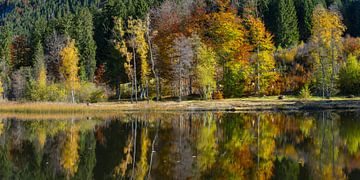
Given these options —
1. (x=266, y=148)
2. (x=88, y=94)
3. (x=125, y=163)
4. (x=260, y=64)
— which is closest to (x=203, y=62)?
(x=260, y=64)

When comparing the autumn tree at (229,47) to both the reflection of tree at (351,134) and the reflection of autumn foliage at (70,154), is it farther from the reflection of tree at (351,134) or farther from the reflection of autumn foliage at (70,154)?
the reflection of autumn foliage at (70,154)

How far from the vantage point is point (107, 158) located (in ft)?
72.5

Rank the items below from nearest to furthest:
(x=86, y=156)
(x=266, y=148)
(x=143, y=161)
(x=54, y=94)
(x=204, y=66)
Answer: (x=143, y=161) < (x=86, y=156) < (x=266, y=148) < (x=204, y=66) < (x=54, y=94)

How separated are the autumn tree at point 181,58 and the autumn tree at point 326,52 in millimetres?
17001

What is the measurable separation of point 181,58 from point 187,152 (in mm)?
41525

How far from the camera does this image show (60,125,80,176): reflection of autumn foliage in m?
20.1

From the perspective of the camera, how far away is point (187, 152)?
23359mm

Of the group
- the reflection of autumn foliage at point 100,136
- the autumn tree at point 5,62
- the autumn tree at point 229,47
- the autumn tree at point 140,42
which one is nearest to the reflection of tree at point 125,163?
the reflection of autumn foliage at point 100,136

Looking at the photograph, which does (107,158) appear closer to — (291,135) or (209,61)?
(291,135)

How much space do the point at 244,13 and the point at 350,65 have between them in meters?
31.9

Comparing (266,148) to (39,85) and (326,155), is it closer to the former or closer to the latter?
(326,155)

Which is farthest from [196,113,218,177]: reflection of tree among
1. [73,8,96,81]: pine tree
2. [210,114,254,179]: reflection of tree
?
[73,8,96,81]: pine tree

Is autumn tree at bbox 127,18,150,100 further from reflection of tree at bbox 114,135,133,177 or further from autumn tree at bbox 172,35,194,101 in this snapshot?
reflection of tree at bbox 114,135,133,177

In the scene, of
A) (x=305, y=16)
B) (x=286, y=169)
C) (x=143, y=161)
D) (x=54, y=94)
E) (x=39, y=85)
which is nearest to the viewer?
(x=286, y=169)
